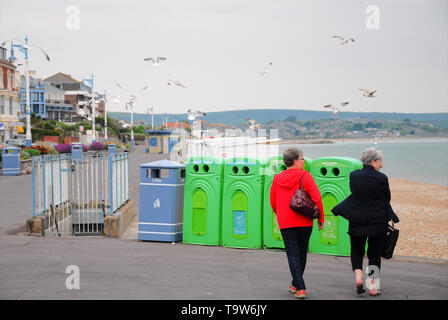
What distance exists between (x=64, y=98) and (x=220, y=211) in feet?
399

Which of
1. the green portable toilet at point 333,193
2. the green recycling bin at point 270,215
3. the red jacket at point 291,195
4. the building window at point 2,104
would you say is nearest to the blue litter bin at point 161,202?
the green recycling bin at point 270,215

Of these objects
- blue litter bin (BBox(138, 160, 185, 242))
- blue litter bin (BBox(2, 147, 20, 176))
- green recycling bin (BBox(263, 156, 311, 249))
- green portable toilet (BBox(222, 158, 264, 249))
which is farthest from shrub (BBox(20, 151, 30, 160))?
green recycling bin (BBox(263, 156, 311, 249))

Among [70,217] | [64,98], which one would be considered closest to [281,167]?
[70,217]

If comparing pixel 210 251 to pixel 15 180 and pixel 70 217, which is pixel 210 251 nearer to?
pixel 70 217

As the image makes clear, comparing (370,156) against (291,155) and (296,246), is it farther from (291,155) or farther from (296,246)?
(296,246)

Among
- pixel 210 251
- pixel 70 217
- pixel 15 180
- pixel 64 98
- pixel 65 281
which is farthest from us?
pixel 64 98

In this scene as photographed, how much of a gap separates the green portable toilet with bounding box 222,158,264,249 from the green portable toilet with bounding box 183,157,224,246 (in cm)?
11

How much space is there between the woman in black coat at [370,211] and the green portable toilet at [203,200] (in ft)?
Result: 8.82

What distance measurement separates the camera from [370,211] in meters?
5.56

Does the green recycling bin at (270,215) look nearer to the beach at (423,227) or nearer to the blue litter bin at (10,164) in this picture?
the beach at (423,227)

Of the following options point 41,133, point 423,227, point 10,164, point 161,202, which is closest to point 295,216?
point 161,202

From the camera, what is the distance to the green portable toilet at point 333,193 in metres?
7.48

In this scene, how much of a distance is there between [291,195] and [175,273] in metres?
1.86

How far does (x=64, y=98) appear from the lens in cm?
12344
